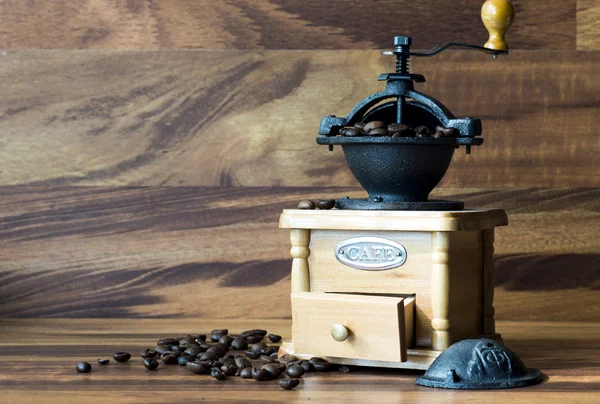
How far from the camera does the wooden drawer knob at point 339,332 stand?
1575mm

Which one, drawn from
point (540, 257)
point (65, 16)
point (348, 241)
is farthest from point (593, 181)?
point (65, 16)

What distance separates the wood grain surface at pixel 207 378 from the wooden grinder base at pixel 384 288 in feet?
0.20

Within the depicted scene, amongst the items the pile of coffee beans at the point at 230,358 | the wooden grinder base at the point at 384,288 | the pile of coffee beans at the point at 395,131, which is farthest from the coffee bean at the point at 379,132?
the pile of coffee beans at the point at 230,358

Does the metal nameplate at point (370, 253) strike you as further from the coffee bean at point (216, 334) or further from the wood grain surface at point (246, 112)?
the wood grain surface at point (246, 112)

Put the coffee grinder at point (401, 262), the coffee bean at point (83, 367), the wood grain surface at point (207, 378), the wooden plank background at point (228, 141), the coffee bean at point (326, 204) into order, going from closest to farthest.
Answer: the wood grain surface at point (207, 378), the coffee grinder at point (401, 262), the coffee bean at point (83, 367), the coffee bean at point (326, 204), the wooden plank background at point (228, 141)

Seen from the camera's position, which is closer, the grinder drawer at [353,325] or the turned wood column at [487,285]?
the grinder drawer at [353,325]

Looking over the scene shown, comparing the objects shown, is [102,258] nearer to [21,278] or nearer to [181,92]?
[21,278]

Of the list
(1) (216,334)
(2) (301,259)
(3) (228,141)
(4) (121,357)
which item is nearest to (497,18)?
(2) (301,259)

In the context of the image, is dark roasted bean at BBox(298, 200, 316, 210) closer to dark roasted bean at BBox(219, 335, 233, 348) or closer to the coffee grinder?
the coffee grinder

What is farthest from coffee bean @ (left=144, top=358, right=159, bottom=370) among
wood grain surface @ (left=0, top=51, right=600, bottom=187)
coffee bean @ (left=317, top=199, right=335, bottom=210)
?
wood grain surface @ (left=0, top=51, right=600, bottom=187)

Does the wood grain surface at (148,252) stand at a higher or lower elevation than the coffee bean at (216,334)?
higher

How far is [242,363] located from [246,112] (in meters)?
0.84

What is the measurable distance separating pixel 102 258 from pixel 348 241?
0.89m

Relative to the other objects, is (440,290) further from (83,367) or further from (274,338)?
(83,367)
